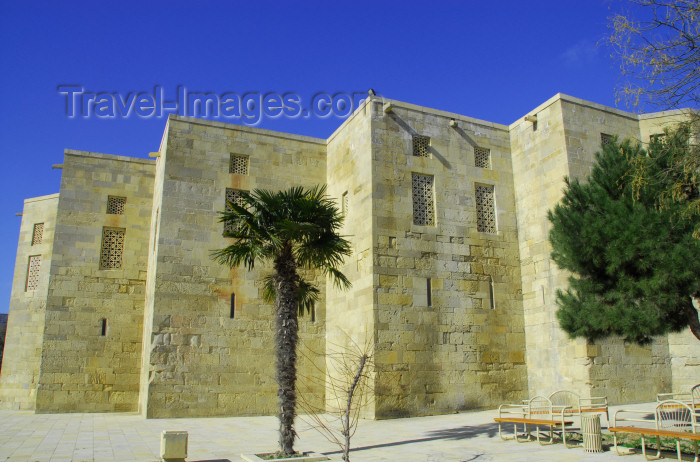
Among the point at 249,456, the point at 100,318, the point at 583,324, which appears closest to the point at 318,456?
the point at 249,456

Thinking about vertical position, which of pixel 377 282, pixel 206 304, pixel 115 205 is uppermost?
pixel 115 205

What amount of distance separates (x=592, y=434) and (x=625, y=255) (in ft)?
8.46

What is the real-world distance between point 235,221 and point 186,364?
559cm

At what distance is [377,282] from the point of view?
12352 millimetres

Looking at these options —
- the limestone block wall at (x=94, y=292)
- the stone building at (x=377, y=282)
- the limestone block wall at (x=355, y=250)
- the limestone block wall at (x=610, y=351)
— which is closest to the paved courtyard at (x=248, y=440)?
the limestone block wall at (x=610, y=351)

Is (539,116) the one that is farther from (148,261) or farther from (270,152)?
(148,261)

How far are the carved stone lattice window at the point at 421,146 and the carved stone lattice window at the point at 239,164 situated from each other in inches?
173

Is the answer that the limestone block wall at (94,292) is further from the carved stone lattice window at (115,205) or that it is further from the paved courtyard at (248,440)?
the paved courtyard at (248,440)

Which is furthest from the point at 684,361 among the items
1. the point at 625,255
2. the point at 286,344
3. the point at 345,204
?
the point at 286,344

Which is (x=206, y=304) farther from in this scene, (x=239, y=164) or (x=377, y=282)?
Result: (x=377, y=282)

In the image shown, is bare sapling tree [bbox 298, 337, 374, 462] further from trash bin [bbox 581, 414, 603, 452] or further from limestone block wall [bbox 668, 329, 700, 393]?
limestone block wall [bbox 668, 329, 700, 393]

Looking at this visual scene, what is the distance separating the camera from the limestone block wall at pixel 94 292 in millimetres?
14758

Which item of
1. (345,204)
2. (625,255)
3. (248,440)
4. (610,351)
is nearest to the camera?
(625,255)

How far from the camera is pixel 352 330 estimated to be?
12.9m
